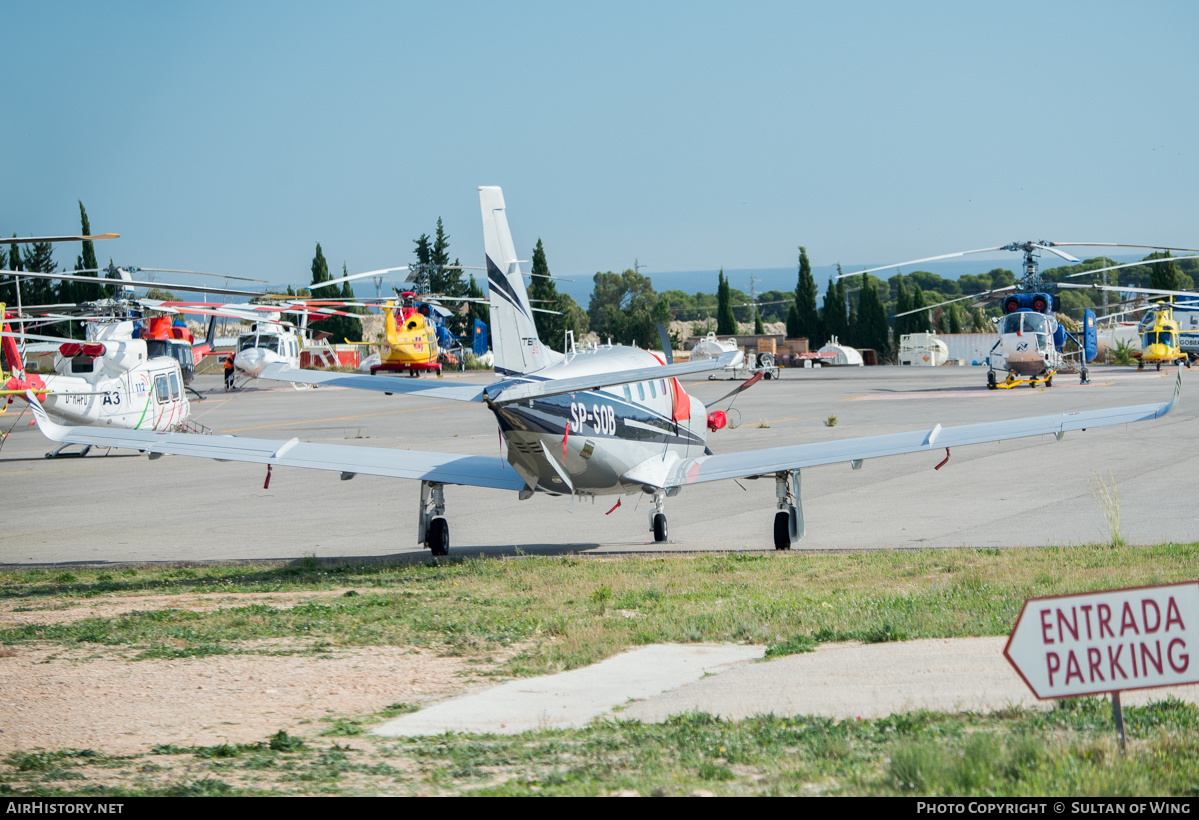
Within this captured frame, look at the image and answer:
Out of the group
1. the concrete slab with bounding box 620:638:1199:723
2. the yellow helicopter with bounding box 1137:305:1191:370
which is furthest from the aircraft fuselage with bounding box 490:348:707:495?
the yellow helicopter with bounding box 1137:305:1191:370

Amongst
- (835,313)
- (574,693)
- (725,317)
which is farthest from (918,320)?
(574,693)

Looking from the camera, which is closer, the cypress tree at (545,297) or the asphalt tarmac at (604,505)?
the asphalt tarmac at (604,505)

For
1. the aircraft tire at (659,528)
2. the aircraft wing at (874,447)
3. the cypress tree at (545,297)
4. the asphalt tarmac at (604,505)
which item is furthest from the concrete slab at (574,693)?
the cypress tree at (545,297)

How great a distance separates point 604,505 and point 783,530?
6927 mm

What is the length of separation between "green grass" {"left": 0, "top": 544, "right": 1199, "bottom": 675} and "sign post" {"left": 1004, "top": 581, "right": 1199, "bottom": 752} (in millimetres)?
3587

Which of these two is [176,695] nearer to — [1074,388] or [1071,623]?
[1071,623]

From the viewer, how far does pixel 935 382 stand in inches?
2282

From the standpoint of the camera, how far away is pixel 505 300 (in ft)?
49.1

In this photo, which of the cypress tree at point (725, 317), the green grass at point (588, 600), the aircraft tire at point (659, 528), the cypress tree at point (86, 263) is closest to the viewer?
the green grass at point (588, 600)

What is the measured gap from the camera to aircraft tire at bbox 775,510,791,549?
1551 centimetres

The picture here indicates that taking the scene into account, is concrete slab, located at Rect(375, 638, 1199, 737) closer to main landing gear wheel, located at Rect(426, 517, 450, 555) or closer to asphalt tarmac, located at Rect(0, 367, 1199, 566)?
main landing gear wheel, located at Rect(426, 517, 450, 555)

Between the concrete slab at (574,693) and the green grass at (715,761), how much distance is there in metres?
0.37

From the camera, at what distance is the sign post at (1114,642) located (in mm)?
5414

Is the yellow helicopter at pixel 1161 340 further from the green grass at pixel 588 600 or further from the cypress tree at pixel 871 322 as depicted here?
the green grass at pixel 588 600
